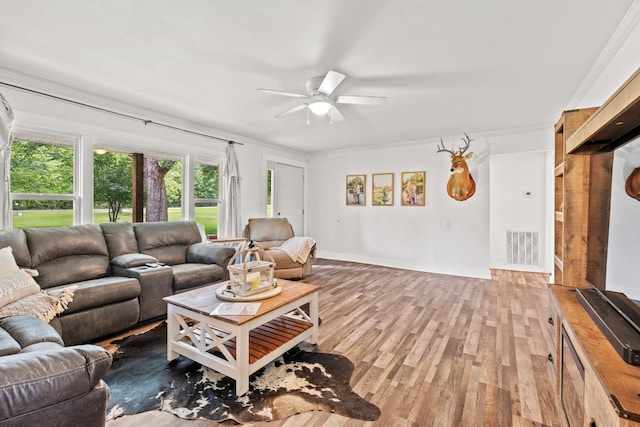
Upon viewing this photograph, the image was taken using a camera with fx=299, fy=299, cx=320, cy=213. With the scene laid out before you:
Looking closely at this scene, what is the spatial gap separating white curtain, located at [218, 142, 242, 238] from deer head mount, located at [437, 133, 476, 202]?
3.42 m

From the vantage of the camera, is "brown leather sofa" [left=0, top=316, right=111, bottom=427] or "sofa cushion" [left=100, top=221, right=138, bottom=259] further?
"sofa cushion" [left=100, top=221, right=138, bottom=259]

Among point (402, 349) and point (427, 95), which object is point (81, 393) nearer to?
point (402, 349)

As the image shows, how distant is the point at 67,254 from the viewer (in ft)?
9.32

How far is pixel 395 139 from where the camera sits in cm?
553

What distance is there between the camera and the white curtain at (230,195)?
4959 millimetres

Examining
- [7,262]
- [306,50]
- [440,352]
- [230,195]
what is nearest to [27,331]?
[7,262]

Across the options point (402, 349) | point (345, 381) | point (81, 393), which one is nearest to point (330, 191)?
point (402, 349)

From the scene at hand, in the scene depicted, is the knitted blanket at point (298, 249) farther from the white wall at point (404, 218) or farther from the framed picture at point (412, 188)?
the framed picture at point (412, 188)

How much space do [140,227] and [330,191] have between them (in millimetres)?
4016

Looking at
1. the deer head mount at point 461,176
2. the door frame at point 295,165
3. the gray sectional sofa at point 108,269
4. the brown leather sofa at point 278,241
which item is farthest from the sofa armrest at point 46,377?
the deer head mount at point 461,176

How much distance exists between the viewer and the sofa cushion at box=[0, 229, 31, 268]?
8.20 ft

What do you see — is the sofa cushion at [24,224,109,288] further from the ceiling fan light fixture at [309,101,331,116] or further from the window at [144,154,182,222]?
the ceiling fan light fixture at [309,101,331,116]

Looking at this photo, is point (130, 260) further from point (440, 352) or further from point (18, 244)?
point (440, 352)

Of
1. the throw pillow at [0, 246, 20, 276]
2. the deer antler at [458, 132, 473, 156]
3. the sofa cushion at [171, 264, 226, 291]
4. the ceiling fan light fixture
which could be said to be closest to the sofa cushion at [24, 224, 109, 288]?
the throw pillow at [0, 246, 20, 276]
